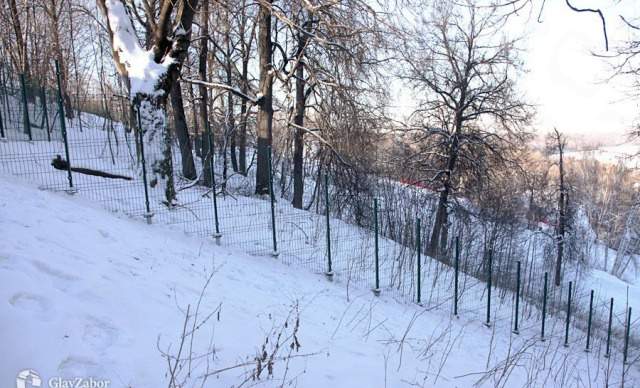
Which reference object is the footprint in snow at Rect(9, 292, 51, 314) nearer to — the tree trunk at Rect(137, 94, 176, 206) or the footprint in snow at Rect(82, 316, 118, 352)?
the footprint in snow at Rect(82, 316, 118, 352)

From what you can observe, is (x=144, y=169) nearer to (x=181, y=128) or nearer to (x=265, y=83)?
(x=181, y=128)

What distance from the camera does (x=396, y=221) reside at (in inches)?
614

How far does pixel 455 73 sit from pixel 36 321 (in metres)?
17.0

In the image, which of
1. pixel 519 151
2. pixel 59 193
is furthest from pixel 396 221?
pixel 59 193

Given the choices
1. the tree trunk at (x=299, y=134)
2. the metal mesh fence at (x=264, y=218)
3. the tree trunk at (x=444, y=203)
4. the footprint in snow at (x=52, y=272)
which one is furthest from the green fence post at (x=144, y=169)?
the tree trunk at (x=444, y=203)

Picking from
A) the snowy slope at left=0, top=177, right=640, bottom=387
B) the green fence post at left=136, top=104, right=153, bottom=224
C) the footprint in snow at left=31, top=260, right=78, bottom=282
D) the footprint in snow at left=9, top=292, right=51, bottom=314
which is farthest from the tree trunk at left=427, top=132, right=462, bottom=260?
the footprint in snow at left=9, top=292, right=51, bottom=314

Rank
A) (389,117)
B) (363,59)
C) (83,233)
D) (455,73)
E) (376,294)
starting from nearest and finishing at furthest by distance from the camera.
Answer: (83,233) < (376,294) < (363,59) < (389,117) < (455,73)

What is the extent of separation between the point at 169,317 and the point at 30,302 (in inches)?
45.7

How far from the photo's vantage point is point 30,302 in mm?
3092

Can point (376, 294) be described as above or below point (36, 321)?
below

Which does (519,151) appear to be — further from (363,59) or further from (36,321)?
(36,321)

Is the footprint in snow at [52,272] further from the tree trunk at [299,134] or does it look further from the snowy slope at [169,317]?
the tree trunk at [299,134]

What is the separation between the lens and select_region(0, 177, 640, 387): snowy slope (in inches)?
112

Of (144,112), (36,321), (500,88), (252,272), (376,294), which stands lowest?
(376,294)
